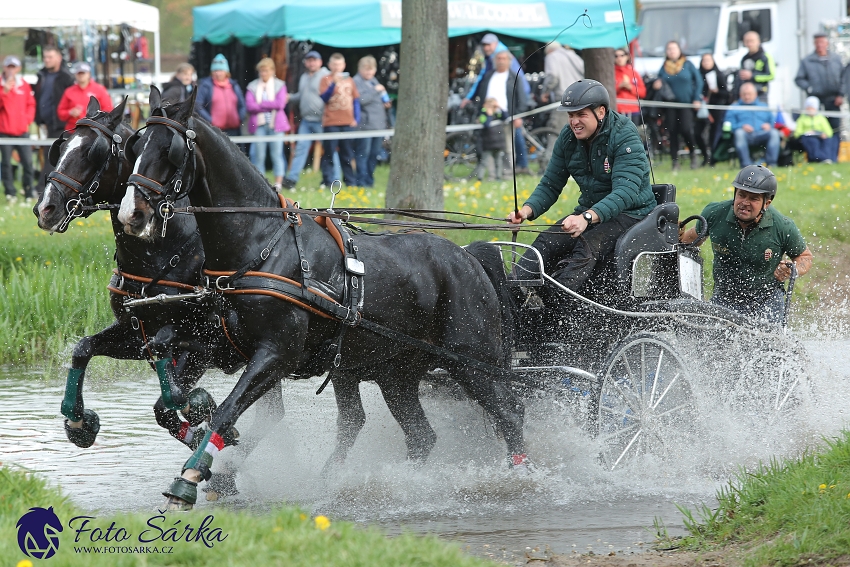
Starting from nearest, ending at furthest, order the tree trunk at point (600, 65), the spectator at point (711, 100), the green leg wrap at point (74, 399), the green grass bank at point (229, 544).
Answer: the green grass bank at point (229, 544) → the green leg wrap at point (74, 399) → the tree trunk at point (600, 65) → the spectator at point (711, 100)

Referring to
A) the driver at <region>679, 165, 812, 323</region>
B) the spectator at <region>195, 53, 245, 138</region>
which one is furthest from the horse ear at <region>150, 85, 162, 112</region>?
the spectator at <region>195, 53, 245, 138</region>

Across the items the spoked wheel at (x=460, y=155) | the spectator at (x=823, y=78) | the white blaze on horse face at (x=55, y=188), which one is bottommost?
the white blaze on horse face at (x=55, y=188)

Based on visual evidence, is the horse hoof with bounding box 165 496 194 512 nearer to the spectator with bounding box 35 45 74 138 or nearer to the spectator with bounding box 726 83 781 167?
the spectator with bounding box 35 45 74 138

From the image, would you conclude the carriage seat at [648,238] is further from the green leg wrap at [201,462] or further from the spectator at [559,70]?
the spectator at [559,70]

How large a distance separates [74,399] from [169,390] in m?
0.54

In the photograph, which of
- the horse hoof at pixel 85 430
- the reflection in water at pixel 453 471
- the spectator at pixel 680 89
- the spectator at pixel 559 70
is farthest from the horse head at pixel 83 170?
the spectator at pixel 680 89

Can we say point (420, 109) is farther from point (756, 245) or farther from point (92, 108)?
point (92, 108)

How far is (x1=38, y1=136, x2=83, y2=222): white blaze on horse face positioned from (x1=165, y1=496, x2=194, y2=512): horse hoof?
152 cm

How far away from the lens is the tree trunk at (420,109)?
10836 mm

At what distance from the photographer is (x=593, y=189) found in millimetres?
6984

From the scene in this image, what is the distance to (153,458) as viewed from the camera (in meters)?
6.93

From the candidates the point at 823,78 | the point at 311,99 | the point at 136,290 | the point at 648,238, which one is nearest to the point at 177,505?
the point at 136,290

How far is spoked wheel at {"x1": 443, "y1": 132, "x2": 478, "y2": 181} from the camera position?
18.5 meters

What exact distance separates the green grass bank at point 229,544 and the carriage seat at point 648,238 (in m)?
2.63
